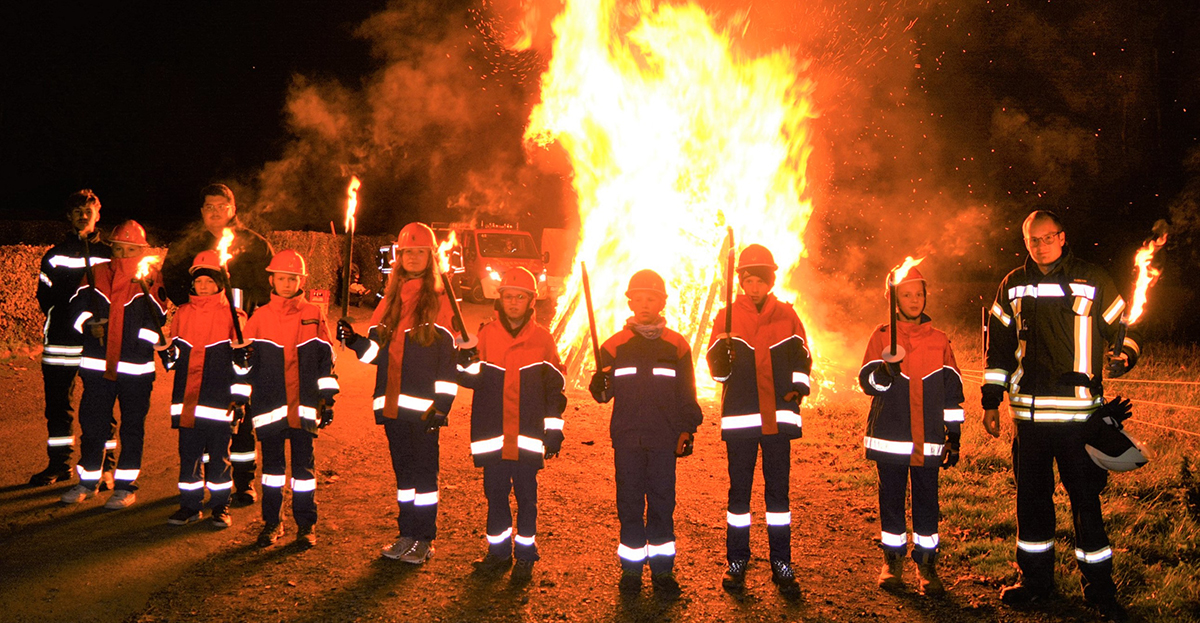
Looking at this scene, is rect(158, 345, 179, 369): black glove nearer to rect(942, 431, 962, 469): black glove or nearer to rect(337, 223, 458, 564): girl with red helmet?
rect(337, 223, 458, 564): girl with red helmet

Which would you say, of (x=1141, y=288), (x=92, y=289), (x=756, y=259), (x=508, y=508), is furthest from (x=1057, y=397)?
(x=92, y=289)

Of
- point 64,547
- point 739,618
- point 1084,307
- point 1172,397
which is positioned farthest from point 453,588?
point 1172,397

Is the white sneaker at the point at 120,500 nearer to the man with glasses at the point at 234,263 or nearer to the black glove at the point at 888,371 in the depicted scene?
the man with glasses at the point at 234,263

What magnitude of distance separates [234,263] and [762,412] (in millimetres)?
4239

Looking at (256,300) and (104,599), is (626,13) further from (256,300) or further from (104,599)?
(104,599)

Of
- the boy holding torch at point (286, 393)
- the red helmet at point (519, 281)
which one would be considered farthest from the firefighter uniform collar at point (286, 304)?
the red helmet at point (519, 281)

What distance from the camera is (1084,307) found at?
4.68 meters

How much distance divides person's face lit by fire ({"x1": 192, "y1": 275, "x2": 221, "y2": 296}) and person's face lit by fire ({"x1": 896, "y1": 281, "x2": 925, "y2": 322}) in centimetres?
478

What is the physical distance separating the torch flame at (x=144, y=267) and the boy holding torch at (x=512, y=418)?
9.39 feet

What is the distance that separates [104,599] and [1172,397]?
475 inches

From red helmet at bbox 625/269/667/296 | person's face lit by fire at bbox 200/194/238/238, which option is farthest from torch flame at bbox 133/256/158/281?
red helmet at bbox 625/269/667/296

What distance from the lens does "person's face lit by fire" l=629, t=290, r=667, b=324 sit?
504 centimetres

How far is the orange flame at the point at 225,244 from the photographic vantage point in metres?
5.56

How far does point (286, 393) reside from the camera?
532cm
